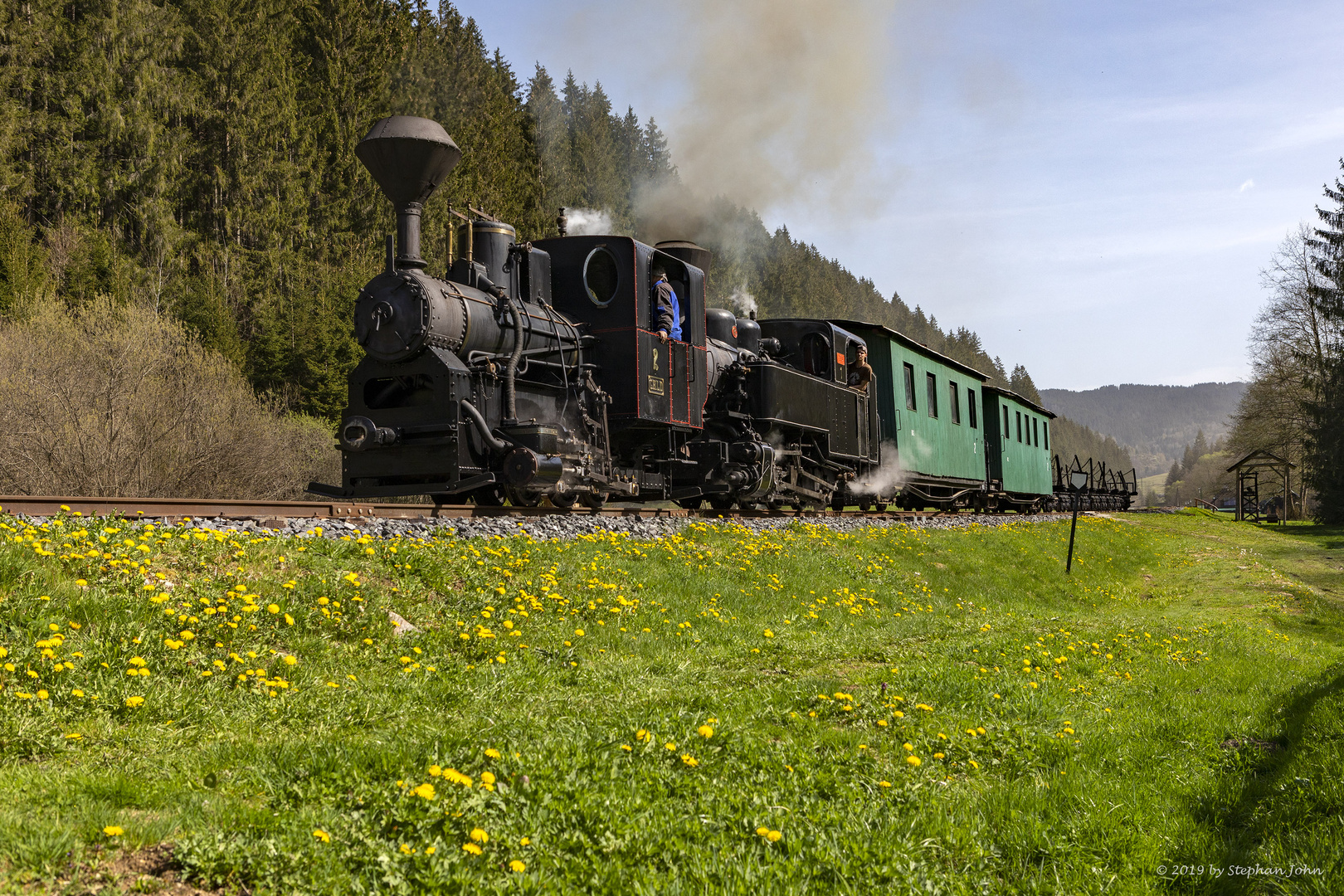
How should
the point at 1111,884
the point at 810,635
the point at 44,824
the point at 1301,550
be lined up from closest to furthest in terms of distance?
1. the point at 44,824
2. the point at 1111,884
3. the point at 810,635
4. the point at 1301,550

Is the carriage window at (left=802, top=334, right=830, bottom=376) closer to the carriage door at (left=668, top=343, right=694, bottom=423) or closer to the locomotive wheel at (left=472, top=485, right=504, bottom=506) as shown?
the carriage door at (left=668, top=343, right=694, bottom=423)

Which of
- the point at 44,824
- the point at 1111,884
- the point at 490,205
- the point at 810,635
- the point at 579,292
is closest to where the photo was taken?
the point at 44,824

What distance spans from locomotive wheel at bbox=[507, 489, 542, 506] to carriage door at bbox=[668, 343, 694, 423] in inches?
105

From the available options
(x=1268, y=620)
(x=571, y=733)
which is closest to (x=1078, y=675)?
(x=571, y=733)

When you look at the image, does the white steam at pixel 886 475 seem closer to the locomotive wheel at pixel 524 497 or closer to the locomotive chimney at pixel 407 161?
the locomotive wheel at pixel 524 497

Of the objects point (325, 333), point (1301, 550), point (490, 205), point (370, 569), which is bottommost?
point (1301, 550)

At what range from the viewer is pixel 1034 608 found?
44.7 ft

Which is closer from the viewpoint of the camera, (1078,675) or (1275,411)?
(1078,675)

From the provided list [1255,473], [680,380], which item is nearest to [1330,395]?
[1255,473]

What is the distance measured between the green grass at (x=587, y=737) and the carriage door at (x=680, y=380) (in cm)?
461

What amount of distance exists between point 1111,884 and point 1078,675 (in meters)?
4.44

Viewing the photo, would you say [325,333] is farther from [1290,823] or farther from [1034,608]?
[1290,823]

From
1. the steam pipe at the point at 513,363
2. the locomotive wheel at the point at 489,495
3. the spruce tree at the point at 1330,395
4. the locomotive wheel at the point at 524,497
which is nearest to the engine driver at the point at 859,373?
the locomotive wheel at the point at 489,495

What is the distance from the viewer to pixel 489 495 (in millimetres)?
→ 13789
